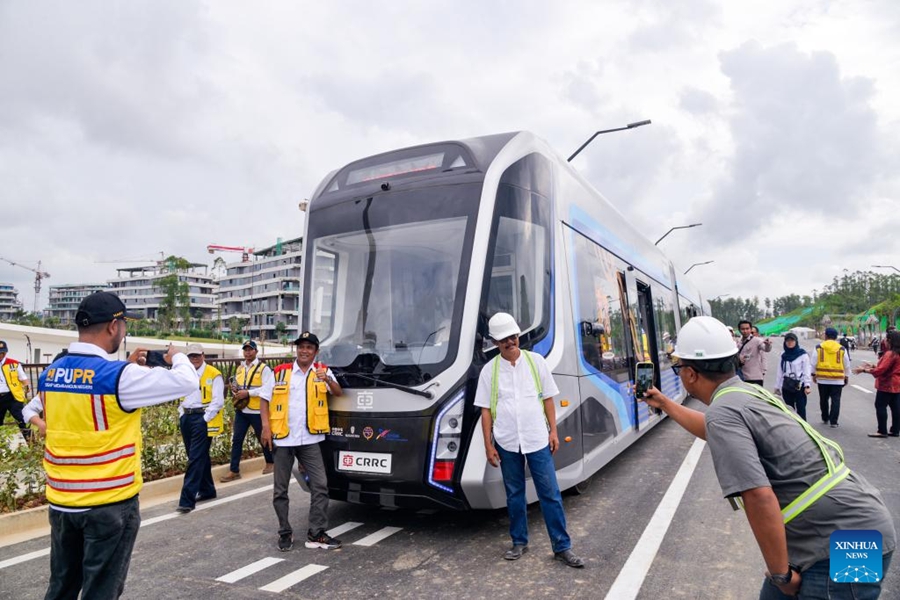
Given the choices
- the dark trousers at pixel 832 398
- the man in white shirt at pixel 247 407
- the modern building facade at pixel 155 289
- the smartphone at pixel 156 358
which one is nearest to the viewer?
the smartphone at pixel 156 358

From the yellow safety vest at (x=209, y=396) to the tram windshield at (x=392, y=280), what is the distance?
1856 mm

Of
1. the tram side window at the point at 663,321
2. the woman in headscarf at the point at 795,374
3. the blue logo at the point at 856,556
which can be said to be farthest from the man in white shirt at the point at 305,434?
the woman in headscarf at the point at 795,374

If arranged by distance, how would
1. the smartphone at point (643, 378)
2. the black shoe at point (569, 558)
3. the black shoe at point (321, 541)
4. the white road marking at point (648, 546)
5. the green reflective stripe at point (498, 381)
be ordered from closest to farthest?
the smartphone at point (643, 378) < the white road marking at point (648, 546) < the black shoe at point (569, 558) < the green reflective stripe at point (498, 381) < the black shoe at point (321, 541)

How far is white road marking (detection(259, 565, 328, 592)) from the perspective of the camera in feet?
13.2

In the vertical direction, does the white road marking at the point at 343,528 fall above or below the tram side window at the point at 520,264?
below

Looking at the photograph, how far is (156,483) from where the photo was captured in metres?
7.11

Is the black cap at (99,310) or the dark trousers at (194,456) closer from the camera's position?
the black cap at (99,310)

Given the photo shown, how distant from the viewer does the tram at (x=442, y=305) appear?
15.1ft

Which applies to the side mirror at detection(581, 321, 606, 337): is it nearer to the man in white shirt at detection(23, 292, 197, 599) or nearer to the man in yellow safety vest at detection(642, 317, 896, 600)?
the man in yellow safety vest at detection(642, 317, 896, 600)

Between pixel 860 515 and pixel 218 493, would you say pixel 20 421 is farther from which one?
pixel 860 515

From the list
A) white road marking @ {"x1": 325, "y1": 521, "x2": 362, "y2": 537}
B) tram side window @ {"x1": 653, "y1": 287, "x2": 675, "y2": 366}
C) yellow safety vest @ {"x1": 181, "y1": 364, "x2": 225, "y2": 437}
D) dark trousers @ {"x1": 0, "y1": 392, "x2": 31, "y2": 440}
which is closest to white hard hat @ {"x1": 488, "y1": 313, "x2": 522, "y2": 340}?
white road marking @ {"x1": 325, "y1": 521, "x2": 362, "y2": 537}

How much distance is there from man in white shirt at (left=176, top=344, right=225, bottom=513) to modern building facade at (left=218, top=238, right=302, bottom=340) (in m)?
97.3

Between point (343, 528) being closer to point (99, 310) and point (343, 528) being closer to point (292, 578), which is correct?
point (292, 578)

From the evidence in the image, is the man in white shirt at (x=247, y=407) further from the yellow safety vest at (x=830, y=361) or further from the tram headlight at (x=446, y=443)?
the yellow safety vest at (x=830, y=361)
